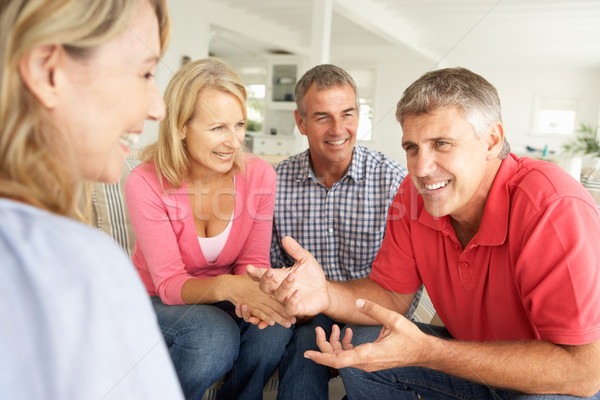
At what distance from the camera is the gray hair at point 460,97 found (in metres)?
1.23

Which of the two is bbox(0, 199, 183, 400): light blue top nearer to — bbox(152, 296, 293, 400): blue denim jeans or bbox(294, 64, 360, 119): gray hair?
bbox(152, 296, 293, 400): blue denim jeans

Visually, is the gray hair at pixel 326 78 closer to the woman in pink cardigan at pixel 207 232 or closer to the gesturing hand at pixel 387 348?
the woman in pink cardigan at pixel 207 232

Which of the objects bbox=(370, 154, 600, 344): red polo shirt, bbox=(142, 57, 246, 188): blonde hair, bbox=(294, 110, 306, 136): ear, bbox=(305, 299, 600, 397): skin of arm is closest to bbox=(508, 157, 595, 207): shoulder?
bbox=(370, 154, 600, 344): red polo shirt

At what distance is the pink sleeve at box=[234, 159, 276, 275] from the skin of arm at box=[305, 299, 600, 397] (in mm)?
643

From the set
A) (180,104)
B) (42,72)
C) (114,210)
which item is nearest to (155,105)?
(42,72)

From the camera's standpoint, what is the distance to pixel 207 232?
65.4 inches

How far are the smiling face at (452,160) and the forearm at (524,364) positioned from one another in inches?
14.4

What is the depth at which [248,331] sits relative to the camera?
5.06 ft

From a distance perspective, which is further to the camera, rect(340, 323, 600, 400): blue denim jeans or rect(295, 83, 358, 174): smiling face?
rect(295, 83, 358, 174): smiling face

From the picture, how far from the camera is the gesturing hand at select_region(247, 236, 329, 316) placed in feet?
4.35

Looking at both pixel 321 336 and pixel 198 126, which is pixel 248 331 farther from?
pixel 198 126

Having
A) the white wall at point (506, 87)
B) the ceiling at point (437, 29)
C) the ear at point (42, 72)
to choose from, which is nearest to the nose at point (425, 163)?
the ear at point (42, 72)

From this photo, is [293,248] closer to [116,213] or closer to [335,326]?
[335,326]

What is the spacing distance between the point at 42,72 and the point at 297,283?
3.27ft
